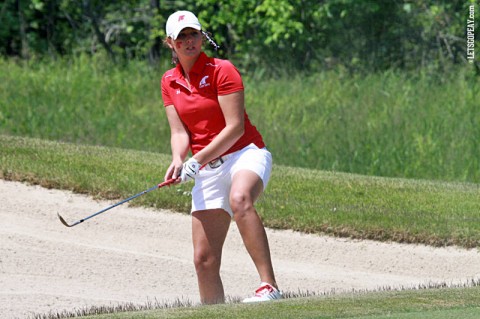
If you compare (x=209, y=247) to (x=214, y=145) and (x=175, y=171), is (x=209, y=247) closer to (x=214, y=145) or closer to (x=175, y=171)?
(x=175, y=171)

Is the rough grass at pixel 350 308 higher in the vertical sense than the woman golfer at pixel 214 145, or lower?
lower

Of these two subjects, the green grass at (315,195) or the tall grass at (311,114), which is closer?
the green grass at (315,195)

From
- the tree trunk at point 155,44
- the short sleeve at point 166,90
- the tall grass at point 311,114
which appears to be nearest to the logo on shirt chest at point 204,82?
the short sleeve at point 166,90

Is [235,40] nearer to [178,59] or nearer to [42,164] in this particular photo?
[42,164]

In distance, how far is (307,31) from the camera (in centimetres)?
2284

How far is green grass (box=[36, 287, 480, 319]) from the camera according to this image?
18.4 ft

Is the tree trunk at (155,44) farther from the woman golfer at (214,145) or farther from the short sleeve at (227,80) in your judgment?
the short sleeve at (227,80)

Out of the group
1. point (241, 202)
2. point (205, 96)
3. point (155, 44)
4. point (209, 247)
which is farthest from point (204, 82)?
point (155, 44)

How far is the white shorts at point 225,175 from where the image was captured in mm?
6422

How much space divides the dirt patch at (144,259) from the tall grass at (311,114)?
467 centimetres

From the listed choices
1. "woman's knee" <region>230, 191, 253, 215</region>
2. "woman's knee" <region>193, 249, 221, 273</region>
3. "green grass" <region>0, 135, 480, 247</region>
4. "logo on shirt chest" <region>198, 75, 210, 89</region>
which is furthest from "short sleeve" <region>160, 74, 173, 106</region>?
"green grass" <region>0, 135, 480, 247</region>

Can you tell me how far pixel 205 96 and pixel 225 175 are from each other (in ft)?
1.59

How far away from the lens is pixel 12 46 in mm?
26125

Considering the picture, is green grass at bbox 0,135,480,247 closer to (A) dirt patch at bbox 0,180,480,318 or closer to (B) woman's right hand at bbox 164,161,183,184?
(A) dirt patch at bbox 0,180,480,318
